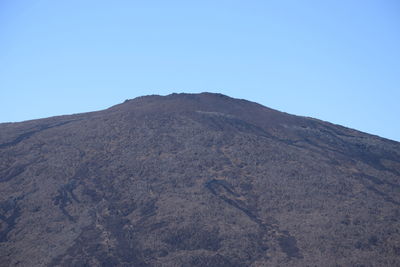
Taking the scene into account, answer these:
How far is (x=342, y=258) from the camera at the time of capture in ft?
116

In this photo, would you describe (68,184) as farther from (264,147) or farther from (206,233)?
(264,147)

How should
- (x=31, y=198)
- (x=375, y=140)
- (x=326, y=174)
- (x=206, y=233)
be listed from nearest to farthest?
(x=206, y=233)
(x=31, y=198)
(x=326, y=174)
(x=375, y=140)

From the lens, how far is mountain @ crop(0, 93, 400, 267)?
3678 cm

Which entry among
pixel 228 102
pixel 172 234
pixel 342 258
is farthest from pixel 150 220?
pixel 228 102

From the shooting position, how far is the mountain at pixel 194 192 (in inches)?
1448

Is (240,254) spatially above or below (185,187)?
below

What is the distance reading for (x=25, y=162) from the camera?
51094 mm

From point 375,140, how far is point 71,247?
147ft

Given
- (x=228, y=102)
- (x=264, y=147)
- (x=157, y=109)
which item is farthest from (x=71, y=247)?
(x=228, y=102)

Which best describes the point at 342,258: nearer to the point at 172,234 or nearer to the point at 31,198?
the point at 172,234

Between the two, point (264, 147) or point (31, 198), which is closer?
point (31, 198)

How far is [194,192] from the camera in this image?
44.3 meters

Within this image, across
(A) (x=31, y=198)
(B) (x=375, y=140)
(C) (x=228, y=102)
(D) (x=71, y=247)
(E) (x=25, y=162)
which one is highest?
(C) (x=228, y=102)

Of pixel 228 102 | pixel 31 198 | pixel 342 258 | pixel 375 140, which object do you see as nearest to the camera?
pixel 342 258
